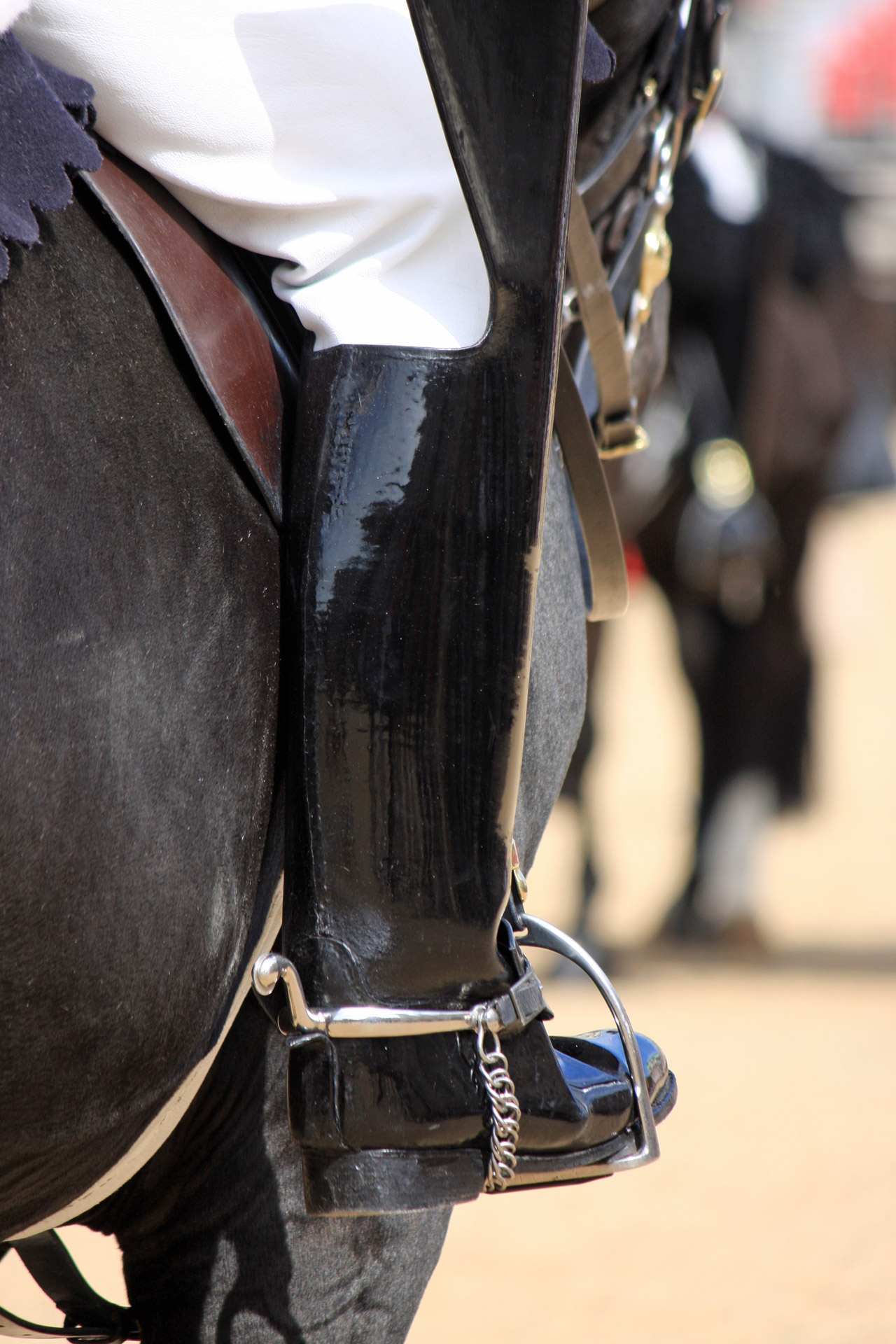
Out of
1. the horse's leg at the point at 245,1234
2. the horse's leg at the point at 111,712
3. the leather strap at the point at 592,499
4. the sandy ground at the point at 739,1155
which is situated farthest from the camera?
the sandy ground at the point at 739,1155

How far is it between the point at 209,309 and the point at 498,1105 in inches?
21.8

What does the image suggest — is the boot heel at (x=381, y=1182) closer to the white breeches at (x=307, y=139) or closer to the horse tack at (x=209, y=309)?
the horse tack at (x=209, y=309)

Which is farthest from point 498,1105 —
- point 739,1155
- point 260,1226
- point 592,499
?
point 739,1155

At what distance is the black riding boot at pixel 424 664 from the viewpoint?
3.06 feet

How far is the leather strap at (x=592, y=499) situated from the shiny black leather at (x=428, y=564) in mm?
215

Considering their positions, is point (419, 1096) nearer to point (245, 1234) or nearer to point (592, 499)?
point (245, 1234)

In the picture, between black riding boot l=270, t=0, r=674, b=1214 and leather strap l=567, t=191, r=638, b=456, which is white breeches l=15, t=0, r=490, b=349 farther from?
leather strap l=567, t=191, r=638, b=456

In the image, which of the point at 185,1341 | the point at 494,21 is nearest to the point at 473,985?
the point at 185,1341

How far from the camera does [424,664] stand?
0.95 meters

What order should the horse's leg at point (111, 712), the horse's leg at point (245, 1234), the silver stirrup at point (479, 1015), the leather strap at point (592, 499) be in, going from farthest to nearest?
the leather strap at point (592, 499), the horse's leg at point (245, 1234), the silver stirrup at point (479, 1015), the horse's leg at point (111, 712)

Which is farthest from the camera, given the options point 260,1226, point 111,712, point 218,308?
point 260,1226

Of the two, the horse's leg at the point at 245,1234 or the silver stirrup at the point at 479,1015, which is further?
the horse's leg at the point at 245,1234

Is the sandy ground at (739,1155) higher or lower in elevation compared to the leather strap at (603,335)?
lower

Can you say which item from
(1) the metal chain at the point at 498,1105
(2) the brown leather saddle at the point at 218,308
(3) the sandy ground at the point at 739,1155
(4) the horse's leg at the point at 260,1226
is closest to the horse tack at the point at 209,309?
(2) the brown leather saddle at the point at 218,308
